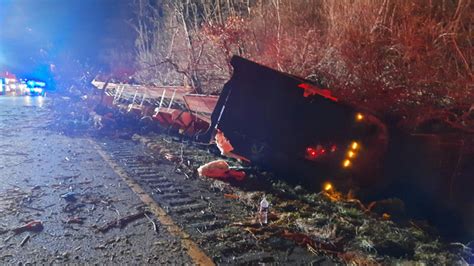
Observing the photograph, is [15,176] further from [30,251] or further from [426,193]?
[426,193]

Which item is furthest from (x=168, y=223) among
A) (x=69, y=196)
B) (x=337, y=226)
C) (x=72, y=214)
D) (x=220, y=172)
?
(x=220, y=172)

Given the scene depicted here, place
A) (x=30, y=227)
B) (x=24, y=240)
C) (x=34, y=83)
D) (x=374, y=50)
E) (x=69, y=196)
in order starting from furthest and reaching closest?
(x=34, y=83) < (x=374, y=50) < (x=69, y=196) < (x=30, y=227) < (x=24, y=240)

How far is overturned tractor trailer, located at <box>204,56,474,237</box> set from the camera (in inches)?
190

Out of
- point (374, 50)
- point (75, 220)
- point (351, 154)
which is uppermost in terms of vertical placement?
point (374, 50)

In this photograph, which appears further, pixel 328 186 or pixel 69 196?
pixel 328 186

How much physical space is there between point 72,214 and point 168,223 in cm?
110

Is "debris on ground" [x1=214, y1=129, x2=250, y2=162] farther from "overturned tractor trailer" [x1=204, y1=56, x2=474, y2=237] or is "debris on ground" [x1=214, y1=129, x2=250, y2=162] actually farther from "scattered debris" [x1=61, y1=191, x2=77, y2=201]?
"scattered debris" [x1=61, y1=191, x2=77, y2=201]

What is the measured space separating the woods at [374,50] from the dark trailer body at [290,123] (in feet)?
2.93

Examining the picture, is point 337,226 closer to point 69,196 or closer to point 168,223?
point 168,223

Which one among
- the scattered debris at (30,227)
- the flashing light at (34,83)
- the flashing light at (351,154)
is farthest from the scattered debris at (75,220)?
the flashing light at (34,83)

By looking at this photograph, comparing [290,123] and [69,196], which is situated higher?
[290,123]

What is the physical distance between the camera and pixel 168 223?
3.78 metres

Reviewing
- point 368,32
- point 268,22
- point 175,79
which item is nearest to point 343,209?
point 368,32

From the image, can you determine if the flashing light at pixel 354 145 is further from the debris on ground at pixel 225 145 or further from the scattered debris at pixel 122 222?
the scattered debris at pixel 122 222
